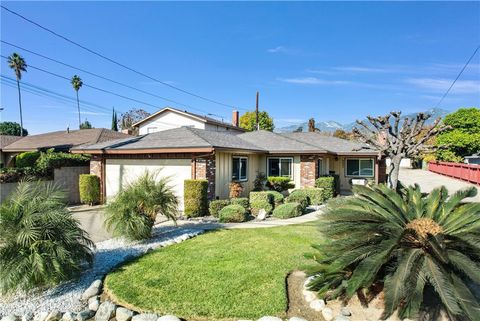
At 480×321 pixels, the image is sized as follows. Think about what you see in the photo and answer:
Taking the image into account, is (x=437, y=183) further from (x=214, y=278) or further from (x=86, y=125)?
(x=86, y=125)

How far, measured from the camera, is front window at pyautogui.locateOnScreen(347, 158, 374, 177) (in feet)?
63.0

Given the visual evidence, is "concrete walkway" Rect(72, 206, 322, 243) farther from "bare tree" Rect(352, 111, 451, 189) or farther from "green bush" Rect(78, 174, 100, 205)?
"bare tree" Rect(352, 111, 451, 189)

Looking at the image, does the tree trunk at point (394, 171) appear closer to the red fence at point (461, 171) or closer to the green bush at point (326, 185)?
the green bush at point (326, 185)

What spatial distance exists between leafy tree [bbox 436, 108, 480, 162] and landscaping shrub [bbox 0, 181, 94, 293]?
33654 millimetres

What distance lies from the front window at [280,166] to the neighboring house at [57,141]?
12.4 metres

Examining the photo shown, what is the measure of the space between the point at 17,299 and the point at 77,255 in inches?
41.7

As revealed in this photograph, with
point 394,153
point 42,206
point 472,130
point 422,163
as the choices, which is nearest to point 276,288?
point 42,206

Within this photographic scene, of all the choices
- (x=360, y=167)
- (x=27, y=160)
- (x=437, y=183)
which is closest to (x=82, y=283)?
(x=27, y=160)

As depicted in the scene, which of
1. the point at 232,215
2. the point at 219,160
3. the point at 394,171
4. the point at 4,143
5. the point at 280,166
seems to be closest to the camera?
the point at 394,171

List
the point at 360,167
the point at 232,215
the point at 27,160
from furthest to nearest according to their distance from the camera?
the point at 360,167 → the point at 27,160 → the point at 232,215

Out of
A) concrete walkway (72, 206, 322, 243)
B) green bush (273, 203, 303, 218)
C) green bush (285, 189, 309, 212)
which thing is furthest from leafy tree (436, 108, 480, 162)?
concrete walkway (72, 206, 322, 243)

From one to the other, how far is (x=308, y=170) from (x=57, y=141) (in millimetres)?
19454

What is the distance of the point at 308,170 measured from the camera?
16.5 meters

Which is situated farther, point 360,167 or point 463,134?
point 463,134
